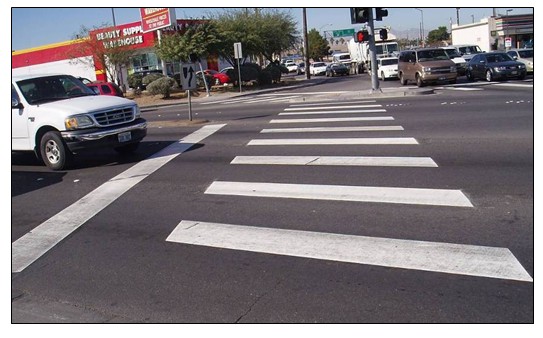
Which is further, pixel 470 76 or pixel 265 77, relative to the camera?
pixel 265 77

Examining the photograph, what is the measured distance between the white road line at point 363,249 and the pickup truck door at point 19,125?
5.93 m

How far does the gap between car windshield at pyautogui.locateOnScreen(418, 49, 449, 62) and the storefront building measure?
16.5 m

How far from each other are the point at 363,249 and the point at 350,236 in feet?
1.39

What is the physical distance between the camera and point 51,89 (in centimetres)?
1154

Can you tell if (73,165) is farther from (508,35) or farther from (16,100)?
(508,35)

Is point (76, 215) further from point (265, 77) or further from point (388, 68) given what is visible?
point (265, 77)

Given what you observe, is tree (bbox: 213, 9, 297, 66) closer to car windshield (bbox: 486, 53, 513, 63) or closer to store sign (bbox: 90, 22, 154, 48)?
store sign (bbox: 90, 22, 154, 48)

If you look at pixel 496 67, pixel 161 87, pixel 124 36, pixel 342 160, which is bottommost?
pixel 342 160

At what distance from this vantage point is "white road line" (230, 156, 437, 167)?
30.6ft

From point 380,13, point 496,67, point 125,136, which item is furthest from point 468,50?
point 125,136

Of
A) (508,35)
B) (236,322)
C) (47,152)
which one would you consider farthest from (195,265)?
(508,35)

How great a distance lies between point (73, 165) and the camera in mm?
11516

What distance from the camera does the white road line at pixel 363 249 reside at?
5035 mm

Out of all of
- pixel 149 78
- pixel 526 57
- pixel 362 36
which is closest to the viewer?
pixel 362 36
